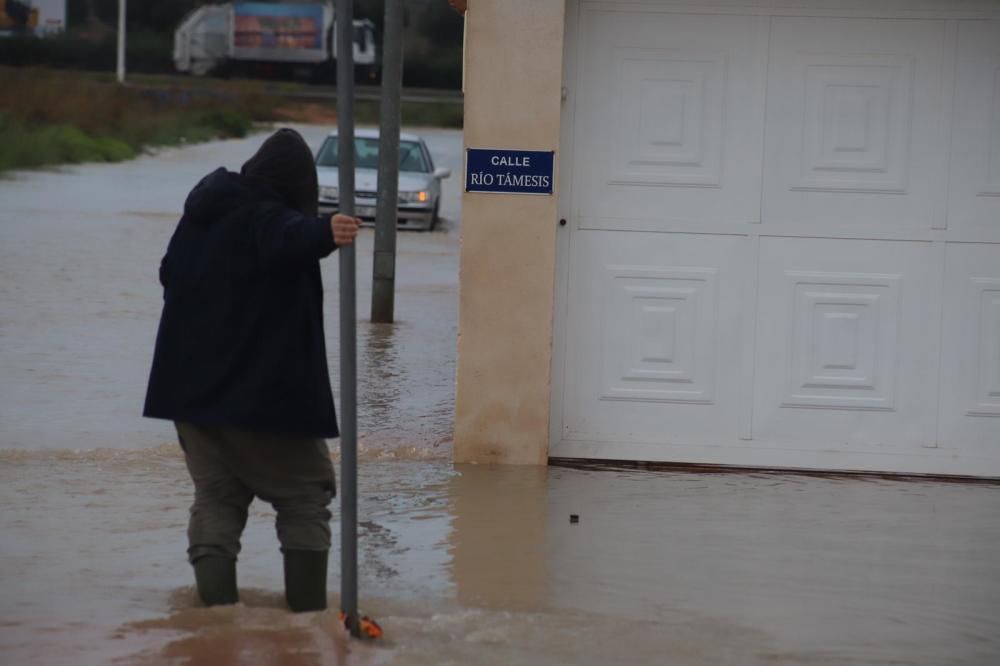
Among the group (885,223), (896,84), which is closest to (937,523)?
(885,223)

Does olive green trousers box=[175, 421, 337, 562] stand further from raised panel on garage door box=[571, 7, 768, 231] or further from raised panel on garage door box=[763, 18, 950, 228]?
raised panel on garage door box=[763, 18, 950, 228]

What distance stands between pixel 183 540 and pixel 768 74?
3861mm

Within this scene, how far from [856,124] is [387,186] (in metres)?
7.26

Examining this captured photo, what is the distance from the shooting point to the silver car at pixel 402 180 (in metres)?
23.1

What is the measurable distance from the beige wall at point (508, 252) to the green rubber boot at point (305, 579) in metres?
2.90

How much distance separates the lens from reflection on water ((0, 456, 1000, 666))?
5.48 metres

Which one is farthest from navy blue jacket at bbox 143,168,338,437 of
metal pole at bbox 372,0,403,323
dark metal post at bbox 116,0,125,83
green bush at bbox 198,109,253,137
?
dark metal post at bbox 116,0,125,83

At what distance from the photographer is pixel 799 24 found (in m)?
8.50

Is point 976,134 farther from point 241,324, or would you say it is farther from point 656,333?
point 241,324

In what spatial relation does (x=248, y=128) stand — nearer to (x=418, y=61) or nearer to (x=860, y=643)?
(x=418, y=61)

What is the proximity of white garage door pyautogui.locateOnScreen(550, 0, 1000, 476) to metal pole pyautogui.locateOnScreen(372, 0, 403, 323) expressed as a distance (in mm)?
6606

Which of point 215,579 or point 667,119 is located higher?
point 667,119

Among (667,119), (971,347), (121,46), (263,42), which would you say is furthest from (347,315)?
(121,46)

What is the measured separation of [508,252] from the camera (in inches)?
331
